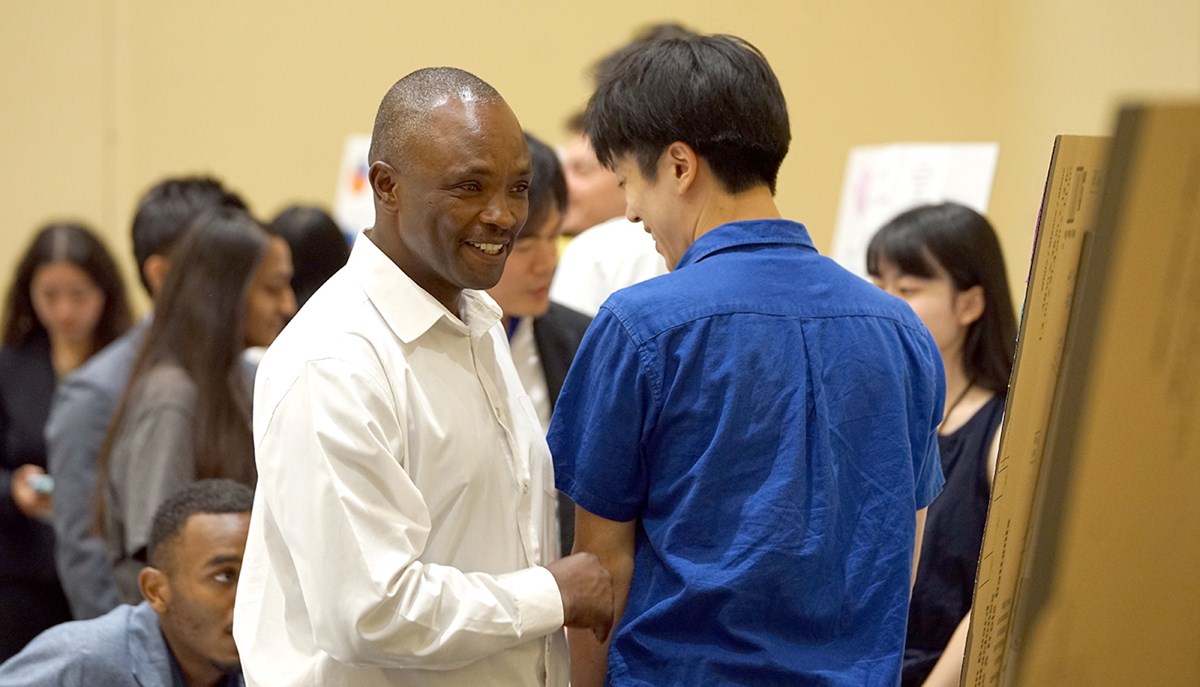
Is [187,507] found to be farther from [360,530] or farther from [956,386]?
[956,386]

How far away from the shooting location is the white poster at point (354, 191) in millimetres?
4891

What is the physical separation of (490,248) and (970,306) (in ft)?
4.29

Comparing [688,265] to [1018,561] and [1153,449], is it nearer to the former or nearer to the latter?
[1018,561]

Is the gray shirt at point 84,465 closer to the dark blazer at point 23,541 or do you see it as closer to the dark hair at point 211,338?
the dark hair at point 211,338

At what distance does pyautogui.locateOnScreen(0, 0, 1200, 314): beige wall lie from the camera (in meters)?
5.38

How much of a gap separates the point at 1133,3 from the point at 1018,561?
11.1ft

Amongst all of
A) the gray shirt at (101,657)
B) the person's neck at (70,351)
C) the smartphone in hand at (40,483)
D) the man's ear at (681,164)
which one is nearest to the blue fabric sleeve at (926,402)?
the man's ear at (681,164)

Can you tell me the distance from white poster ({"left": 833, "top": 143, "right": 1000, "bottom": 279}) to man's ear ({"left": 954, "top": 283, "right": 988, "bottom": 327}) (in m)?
0.66

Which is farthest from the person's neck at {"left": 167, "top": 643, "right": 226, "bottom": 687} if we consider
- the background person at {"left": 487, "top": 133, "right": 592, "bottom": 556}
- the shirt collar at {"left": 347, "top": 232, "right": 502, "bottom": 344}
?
the shirt collar at {"left": 347, "top": 232, "right": 502, "bottom": 344}

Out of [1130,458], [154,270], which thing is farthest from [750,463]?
[154,270]

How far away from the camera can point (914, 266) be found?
2.53 meters

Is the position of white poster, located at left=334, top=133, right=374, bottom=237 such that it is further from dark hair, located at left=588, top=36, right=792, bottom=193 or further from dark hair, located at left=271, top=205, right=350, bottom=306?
dark hair, located at left=588, top=36, right=792, bottom=193

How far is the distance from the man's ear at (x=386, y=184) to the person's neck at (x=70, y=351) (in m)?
2.69

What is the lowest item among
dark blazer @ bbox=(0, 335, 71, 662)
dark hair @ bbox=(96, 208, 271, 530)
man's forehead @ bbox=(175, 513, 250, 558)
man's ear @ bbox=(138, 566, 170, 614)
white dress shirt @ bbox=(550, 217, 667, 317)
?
dark blazer @ bbox=(0, 335, 71, 662)
